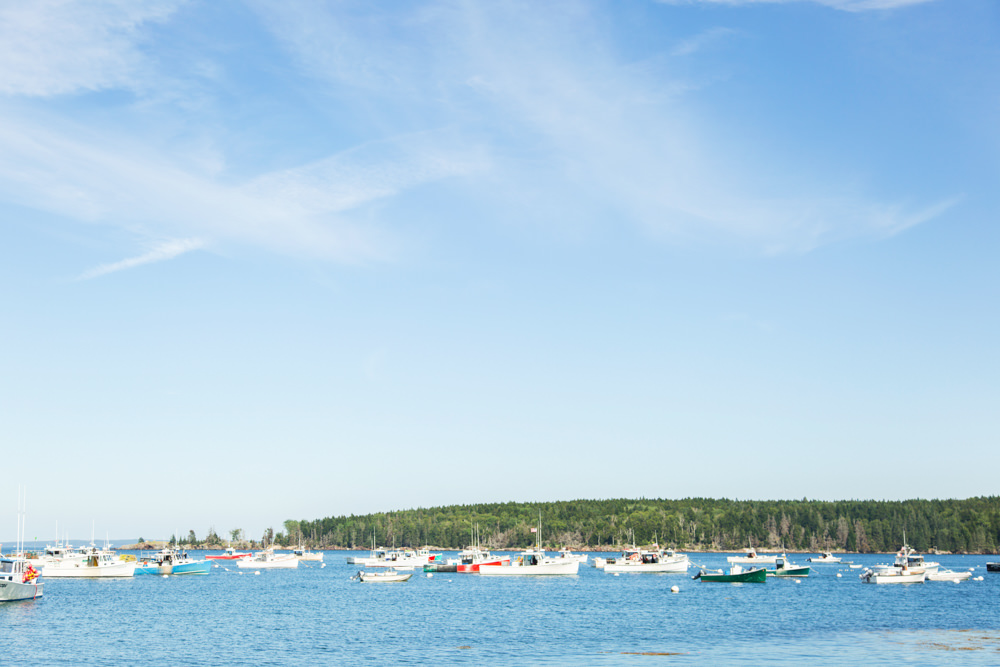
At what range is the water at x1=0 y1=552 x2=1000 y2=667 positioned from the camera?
6681cm

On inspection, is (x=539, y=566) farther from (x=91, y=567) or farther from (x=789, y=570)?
(x=91, y=567)

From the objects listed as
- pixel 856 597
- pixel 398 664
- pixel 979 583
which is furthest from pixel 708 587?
pixel 398 664

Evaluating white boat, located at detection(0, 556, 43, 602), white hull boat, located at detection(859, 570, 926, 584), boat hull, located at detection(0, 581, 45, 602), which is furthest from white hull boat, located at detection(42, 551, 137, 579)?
white hull boat, located at detection(859, 570, 926, 584)

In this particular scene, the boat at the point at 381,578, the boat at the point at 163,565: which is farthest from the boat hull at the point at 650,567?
the boat at the point at 163,565

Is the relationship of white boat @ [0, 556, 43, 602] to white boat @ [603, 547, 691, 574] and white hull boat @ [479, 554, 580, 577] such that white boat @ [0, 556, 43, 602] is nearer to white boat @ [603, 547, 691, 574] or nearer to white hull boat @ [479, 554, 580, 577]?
white hull boat @ [479, 554, 580, 577]

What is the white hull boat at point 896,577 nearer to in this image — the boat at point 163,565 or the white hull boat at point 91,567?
the white hull boat at point 91,567

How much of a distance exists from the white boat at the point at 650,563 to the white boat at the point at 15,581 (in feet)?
361

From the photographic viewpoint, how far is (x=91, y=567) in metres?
169

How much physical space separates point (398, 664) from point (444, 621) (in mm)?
30414

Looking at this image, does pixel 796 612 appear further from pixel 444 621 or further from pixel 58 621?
pixel 58 621

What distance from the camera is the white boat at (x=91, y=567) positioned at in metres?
168

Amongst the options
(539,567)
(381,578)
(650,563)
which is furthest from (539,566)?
(381,578)

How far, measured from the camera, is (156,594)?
136 meters

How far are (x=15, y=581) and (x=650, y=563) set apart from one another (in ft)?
386
